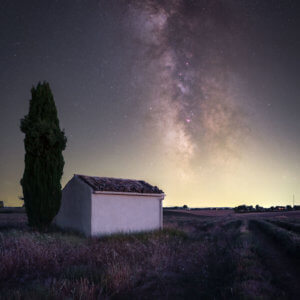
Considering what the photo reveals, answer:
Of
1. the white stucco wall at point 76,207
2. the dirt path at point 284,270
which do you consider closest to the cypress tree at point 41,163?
the white stucco wall at point 76,207

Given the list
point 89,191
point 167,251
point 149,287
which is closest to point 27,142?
point 89,191

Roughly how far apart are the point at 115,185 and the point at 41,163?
507 centimetres

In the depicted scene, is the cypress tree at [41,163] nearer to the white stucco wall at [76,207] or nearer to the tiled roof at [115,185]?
the white stucco wall at [76,207]

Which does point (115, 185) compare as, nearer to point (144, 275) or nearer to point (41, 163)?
point (41, 163)

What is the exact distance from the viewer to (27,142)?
57.2 ft

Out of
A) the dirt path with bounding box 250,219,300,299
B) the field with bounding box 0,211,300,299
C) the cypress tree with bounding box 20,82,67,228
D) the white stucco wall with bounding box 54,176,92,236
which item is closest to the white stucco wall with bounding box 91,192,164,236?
the white stucco wall with bounding box 54,176,92,236

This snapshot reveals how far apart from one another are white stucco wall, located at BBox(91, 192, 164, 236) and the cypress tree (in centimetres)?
313

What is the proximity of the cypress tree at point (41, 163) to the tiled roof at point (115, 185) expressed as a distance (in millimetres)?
2009

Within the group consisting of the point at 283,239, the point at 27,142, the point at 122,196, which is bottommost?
the point at 283,239

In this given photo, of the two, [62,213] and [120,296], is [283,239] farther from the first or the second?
[62,213]

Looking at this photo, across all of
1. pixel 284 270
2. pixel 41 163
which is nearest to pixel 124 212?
pixel 41 163

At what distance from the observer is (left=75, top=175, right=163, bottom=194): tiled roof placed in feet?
55.5

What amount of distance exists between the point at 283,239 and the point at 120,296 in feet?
44.4

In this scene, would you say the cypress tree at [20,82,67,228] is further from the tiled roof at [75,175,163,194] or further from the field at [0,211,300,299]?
the field at [0,211,300,299]
